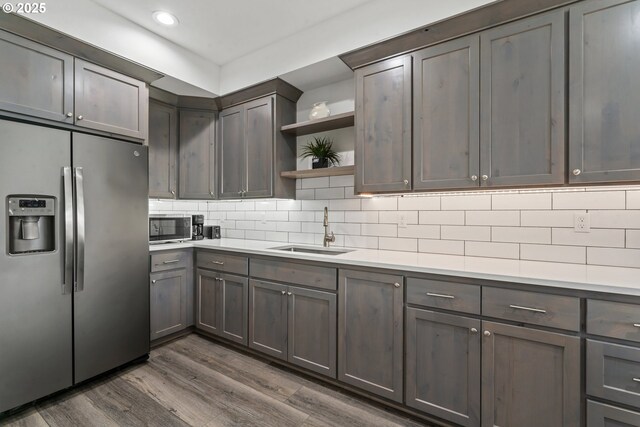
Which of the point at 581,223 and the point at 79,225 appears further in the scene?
the point at 79,225

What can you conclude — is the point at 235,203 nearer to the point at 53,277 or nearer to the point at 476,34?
the point at 53,277

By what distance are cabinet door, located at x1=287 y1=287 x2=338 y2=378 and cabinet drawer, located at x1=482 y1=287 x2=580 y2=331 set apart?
3.10 feet

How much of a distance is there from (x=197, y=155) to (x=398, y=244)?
7.53 ft

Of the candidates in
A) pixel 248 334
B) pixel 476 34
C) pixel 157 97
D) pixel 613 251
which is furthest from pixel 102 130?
pixel 613 251

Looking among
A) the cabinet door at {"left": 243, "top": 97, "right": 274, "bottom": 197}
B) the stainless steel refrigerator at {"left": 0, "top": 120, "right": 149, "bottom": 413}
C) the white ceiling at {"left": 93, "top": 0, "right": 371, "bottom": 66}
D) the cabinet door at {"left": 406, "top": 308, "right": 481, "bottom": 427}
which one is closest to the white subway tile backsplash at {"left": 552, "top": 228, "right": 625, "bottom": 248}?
the cabinet door at {"left": 406, "top": 308, "right": 481, "bottom": 427}

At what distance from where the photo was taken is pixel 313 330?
6.94 feet

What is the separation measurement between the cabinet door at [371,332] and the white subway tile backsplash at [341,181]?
94 centimetres

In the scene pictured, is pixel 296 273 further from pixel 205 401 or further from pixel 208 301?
pixel 208 301

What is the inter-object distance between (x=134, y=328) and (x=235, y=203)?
5.34 ft

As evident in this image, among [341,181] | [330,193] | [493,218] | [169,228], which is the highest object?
[341,181]

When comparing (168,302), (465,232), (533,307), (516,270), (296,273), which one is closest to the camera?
(533,307)

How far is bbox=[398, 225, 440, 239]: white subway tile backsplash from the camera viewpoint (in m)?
2.20

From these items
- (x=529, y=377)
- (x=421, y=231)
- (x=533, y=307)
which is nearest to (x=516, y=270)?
(x=533, y=307)

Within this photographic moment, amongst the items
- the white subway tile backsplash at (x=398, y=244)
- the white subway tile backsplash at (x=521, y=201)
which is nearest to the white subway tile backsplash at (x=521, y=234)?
the white subway tile backsplash at (x=521, y=201)
